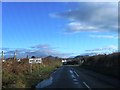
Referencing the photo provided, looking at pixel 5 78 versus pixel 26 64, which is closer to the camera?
pixel 5 78

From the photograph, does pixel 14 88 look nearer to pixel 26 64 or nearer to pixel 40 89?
pixel 40 89

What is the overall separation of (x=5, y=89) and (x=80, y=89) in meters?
5.39

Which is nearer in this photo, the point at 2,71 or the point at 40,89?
the point at 40,89

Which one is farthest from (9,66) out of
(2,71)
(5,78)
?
(5,78)

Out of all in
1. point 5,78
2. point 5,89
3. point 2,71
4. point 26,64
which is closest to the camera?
point 5,89

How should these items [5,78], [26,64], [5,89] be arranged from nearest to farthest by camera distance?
[5,89], [5,78], [26,64]

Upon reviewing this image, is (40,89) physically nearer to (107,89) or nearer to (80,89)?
(80,89)

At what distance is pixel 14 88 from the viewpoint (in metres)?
20.0

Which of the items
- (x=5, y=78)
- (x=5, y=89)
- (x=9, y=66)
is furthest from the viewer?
(x=9, y=66)

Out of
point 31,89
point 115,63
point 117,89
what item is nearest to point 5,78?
point 31,89

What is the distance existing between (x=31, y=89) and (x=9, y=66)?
12.2m

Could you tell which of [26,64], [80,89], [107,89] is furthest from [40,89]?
[26,64]

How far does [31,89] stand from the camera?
23.0 metres

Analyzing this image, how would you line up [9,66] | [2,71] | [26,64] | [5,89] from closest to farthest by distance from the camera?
1. [5,89]
2. [2,71]
3. [9,66]
4. [26,64]
